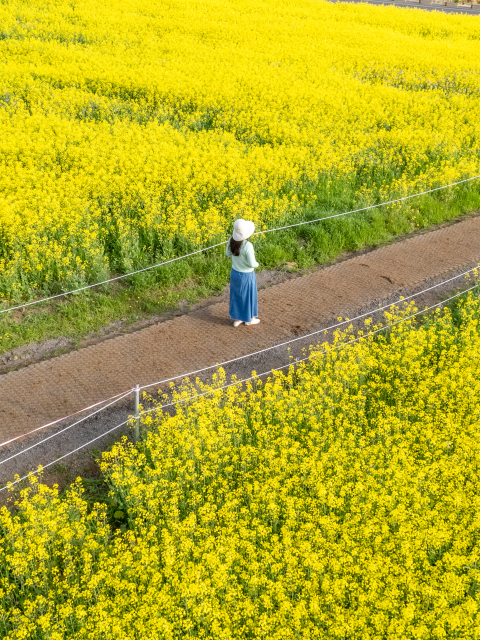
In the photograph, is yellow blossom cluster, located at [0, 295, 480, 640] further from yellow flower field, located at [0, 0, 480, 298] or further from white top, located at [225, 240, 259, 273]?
yellow flower field, located at [0, 0, 480, 298]

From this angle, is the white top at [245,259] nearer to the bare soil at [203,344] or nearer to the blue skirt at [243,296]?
the blue skirt at [243,296]

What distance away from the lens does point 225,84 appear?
1670cm

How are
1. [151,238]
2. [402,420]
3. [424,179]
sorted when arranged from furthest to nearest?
[424,179] < [151,238] < [402,420]

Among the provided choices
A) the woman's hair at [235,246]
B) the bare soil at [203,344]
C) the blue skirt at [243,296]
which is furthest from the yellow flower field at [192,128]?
the woman's hair at [235,246]

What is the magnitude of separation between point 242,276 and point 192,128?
25.8 ft

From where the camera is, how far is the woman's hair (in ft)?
24.0

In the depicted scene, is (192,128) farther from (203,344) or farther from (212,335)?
(203,344)

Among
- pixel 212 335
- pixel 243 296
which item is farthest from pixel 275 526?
pixel 243 296

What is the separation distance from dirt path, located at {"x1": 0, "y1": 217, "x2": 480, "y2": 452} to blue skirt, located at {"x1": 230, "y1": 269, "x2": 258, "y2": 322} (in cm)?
22

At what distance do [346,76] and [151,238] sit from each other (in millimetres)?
12205

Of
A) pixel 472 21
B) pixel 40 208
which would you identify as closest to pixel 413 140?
pixel 40 208

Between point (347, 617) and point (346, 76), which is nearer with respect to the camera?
point (347, 617)

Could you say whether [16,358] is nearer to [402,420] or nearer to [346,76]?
[402,420]

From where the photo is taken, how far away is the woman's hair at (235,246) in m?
7.32
